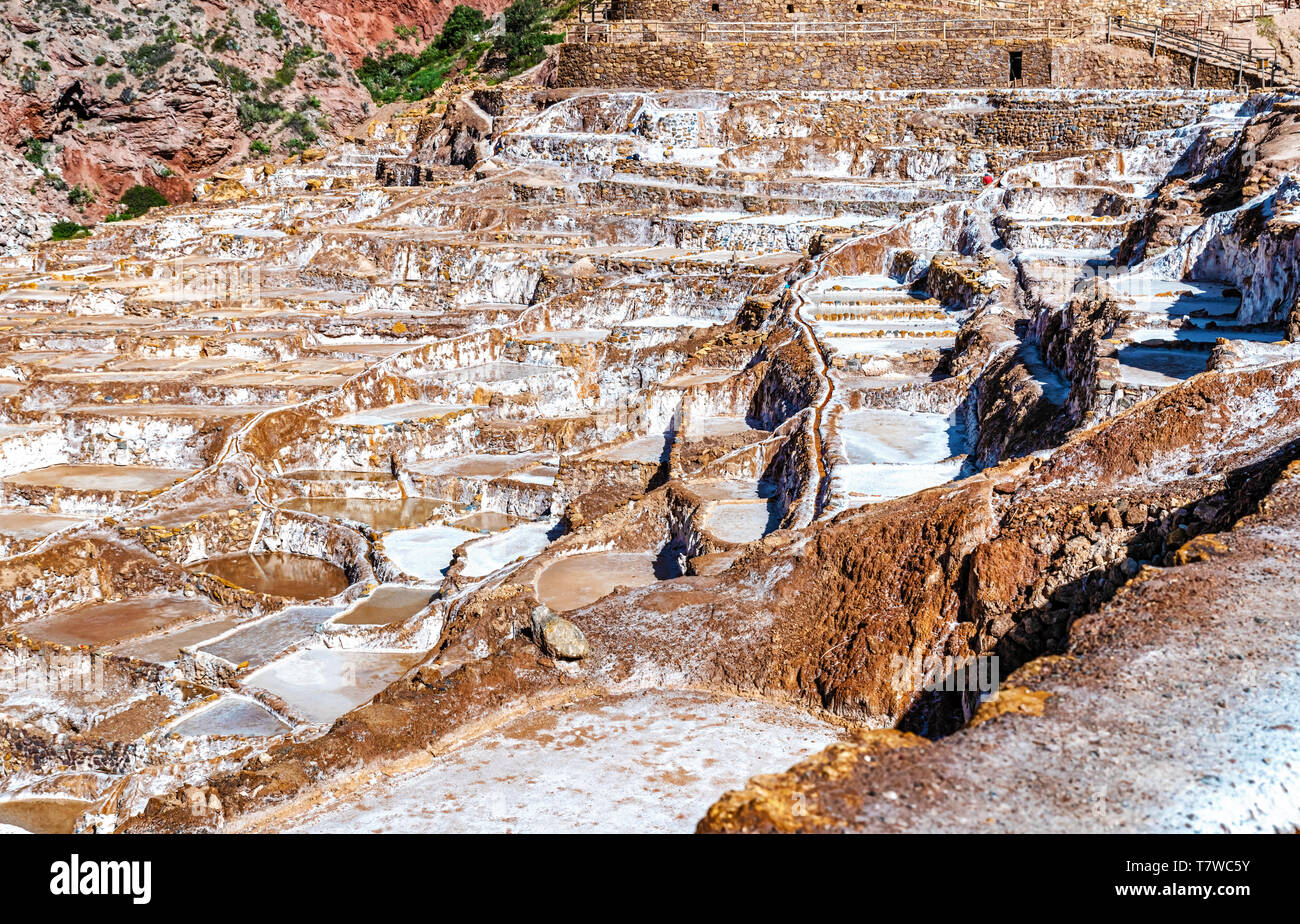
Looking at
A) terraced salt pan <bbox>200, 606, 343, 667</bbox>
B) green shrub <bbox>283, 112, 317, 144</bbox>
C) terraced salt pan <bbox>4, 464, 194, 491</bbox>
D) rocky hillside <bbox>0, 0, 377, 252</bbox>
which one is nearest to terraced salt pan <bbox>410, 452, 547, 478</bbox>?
terraced salt pan <bbox>4, 464, 194, 491</bbox>

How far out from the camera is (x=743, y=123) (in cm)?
3241

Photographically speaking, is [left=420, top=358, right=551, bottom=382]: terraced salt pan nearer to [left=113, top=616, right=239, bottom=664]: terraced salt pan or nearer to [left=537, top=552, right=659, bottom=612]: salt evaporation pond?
[left=113, top=616, right=239, bottom=664]: terraced salt pan

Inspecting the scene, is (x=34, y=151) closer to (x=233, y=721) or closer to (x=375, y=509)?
(x=375, y=509)

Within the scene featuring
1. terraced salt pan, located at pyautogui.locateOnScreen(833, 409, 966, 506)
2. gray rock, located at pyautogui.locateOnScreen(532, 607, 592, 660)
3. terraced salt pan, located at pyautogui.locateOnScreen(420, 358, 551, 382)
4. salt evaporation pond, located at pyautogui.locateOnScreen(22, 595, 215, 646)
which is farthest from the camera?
terraced salt pan, located at pyautogui.locateOnScreen(420, 358, 551, 382)

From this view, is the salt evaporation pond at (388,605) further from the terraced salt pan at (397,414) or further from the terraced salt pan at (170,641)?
the terraced salt pan at (397,414)

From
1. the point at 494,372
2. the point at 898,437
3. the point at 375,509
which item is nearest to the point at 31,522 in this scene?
the point at 375,509

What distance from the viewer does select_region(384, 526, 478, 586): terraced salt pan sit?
1634 cm

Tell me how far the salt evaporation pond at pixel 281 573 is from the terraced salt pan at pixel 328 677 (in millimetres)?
3118

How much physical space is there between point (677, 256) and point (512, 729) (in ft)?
63.7

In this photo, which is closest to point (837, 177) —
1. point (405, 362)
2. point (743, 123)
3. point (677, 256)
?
point (743, 123)

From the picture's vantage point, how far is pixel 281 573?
1784 centimetres

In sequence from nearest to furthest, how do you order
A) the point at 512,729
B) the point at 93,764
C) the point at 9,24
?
the point at 512,729 → the point at 93,764 → the point at 9,24

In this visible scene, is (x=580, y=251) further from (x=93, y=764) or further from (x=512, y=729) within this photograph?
(x=512, y=729)

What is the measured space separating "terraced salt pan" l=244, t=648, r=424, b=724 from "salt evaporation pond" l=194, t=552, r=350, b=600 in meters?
3.12
